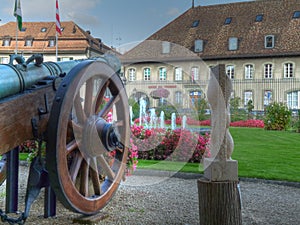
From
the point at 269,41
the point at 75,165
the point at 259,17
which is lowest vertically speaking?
the point at 75,165

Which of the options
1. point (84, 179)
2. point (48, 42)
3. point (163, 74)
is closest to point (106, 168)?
point (84, 179)

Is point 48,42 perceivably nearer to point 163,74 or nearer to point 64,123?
point 163,74

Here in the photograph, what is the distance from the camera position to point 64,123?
3262 mm

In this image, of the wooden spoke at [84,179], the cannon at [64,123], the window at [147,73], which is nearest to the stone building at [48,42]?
the window at [147,73]

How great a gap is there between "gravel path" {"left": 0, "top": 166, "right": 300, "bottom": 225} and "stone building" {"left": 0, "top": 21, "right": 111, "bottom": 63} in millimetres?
42105

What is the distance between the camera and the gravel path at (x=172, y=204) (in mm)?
4594

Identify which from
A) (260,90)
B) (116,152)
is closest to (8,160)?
(116,152)

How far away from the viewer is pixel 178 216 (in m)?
4.79

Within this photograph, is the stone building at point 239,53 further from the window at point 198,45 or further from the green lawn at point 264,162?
the green lawn at point 264,162

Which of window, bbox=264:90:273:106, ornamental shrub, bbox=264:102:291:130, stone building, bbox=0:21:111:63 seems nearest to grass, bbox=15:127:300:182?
ornamental shrub, bbox=264:102:291:130

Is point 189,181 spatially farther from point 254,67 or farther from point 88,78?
point 254,67

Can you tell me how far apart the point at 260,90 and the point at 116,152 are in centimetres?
3384

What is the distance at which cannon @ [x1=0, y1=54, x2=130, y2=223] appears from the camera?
10.4ft

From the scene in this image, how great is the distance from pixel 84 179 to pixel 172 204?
6.04 feet
